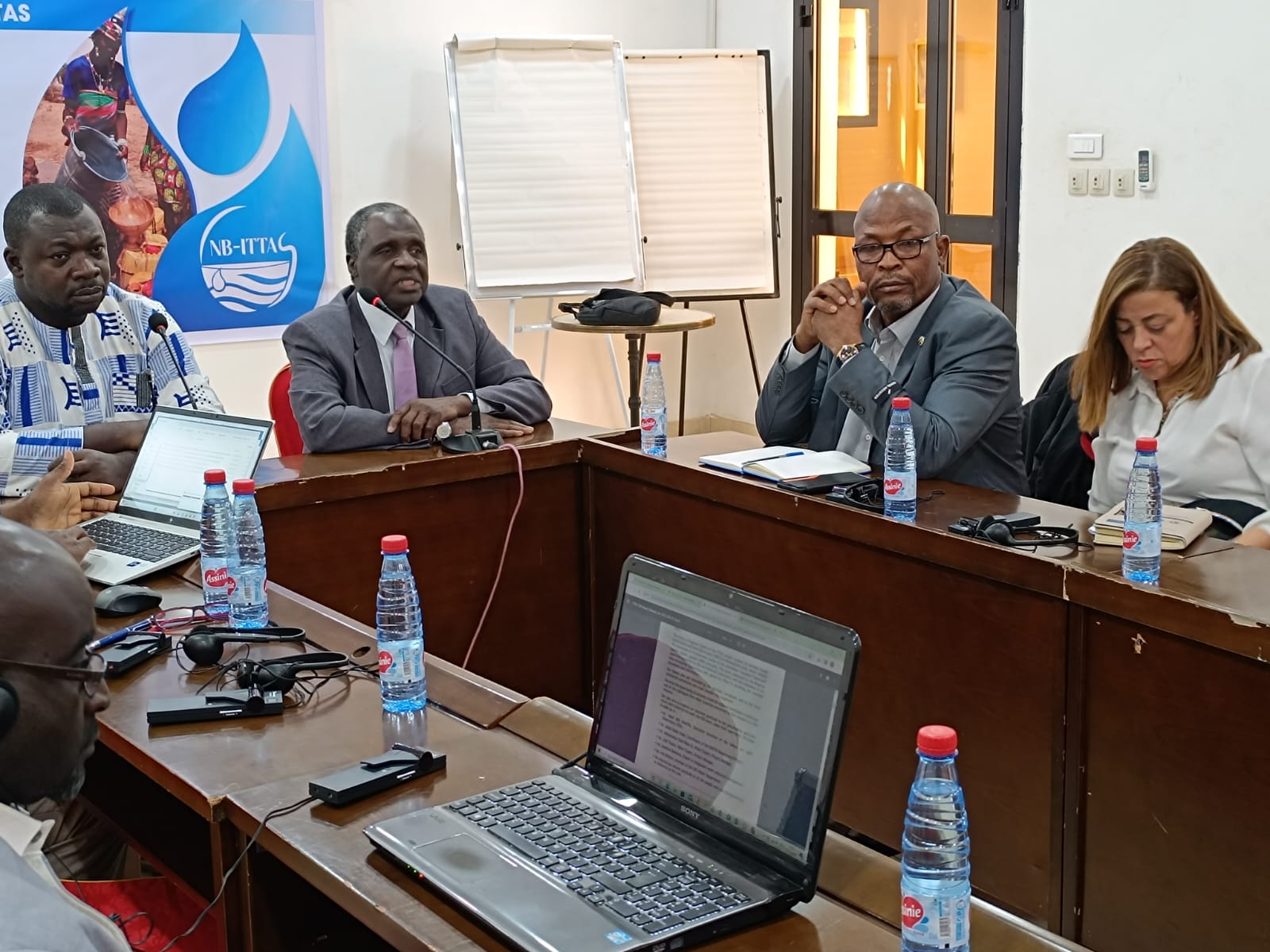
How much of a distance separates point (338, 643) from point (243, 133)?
131 inches

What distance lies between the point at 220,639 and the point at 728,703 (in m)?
0.85

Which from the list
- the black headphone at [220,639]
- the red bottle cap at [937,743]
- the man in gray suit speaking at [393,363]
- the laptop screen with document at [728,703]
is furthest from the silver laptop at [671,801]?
the man in gray suit speaking at [393,363]

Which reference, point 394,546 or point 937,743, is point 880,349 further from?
point 937,743

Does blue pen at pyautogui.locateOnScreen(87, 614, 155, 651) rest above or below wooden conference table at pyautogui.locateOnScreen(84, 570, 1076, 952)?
above

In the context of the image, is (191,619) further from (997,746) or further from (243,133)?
(243,133)

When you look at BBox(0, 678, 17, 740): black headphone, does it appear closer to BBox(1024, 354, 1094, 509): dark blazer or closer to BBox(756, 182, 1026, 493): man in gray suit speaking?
BBox(756, 182, 1026, 493): man in gray suit speaking

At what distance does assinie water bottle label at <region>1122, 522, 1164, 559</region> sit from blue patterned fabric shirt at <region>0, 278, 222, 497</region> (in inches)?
72.8

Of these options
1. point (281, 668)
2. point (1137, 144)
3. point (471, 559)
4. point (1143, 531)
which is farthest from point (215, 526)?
point (1137, 144)

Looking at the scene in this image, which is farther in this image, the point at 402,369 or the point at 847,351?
the point at 402,369

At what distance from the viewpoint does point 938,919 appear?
3.56 ft

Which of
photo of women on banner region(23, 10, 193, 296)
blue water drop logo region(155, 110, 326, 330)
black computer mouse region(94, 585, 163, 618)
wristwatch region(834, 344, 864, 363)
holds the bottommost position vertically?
black computer mouse region(94, 585, 163, 618)

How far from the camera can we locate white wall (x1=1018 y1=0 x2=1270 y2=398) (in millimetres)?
3869

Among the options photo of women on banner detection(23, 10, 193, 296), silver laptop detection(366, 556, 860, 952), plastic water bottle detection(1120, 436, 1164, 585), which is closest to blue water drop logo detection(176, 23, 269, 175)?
photo of women on banner detection(23, 10, 193, 296)

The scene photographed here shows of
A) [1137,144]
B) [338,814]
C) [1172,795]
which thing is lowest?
[1172,795]
